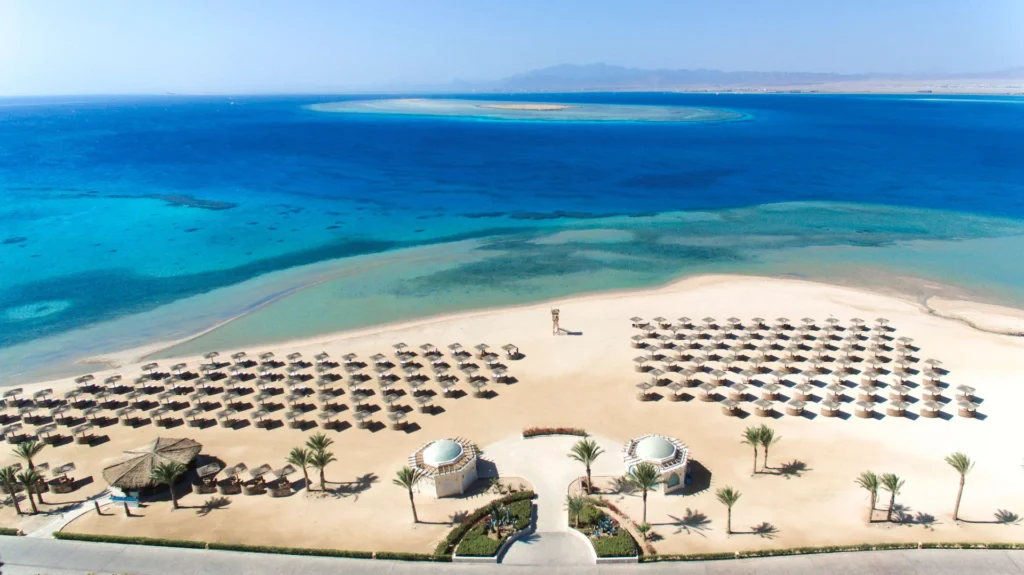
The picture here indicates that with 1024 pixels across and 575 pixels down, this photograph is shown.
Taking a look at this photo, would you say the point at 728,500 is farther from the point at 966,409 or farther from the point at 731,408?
the point at 966,409

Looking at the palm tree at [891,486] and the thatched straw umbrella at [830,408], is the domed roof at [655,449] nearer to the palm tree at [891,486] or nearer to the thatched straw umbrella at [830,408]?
the palm tree at [891,486]

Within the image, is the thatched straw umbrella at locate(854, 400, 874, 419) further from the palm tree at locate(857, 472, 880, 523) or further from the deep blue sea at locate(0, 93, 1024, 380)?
the deep blue sea at locate(0, 93, 1024, 380)

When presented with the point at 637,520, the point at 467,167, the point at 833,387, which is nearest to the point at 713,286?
the point at 833,387

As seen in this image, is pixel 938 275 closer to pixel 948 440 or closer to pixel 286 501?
pixel 948 440

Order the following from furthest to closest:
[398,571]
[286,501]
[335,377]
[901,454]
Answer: [335,377] < [901,454] < [286,501] < [398,571]

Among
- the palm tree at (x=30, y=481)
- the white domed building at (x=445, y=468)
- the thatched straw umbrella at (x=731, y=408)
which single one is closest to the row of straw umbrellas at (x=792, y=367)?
the thatched straw umbrella at (x=731, y=408)

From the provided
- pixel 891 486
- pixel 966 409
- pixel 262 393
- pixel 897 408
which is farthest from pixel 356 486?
pixel 966 409
